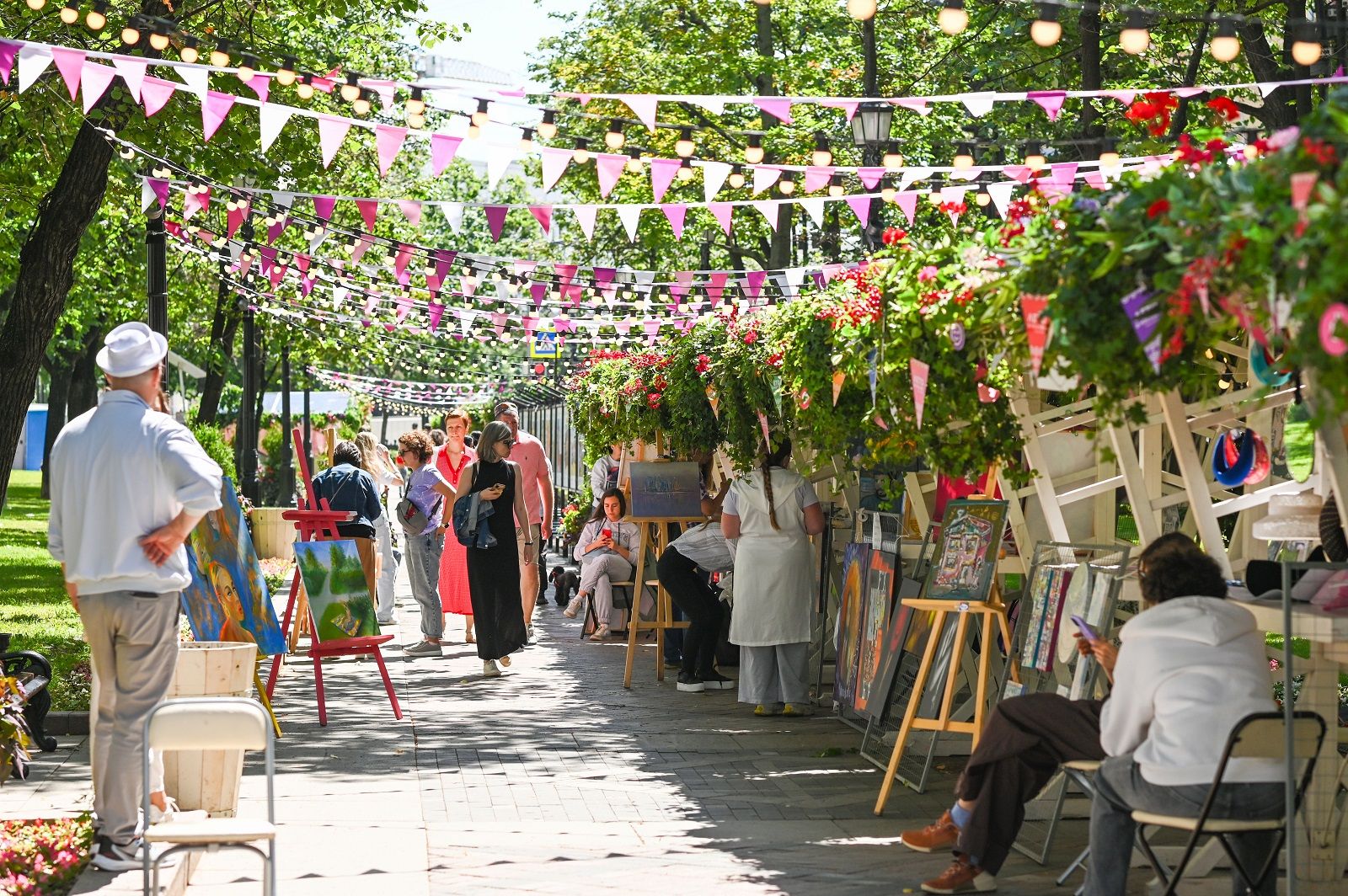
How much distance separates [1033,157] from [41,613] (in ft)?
37.0

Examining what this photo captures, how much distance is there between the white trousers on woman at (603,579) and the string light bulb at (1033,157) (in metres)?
6.79

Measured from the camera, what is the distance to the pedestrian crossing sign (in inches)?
960

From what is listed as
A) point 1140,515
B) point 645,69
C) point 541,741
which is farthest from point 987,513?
point 645,69

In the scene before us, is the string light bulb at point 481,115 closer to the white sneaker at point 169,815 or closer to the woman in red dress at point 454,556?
the white sneaker at point 169,815

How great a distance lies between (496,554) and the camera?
12.4 m

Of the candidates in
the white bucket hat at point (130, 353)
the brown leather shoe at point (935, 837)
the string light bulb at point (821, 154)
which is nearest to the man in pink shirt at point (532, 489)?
the string light bulb at point (821, 154)

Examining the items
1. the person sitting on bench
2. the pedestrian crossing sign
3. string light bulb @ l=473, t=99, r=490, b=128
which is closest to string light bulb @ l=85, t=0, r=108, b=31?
string light bulb @ l=473, t=99, r=490, b=128

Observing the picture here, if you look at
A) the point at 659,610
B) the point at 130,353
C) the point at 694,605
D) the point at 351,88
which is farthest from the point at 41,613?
the point at 130,353

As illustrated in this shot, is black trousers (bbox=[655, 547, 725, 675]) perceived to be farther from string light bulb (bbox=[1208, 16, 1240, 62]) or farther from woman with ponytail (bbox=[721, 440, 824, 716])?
string light bulb (bbox=[1208, 16, 1240, 62])

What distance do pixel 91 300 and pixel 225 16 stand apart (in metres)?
16.0

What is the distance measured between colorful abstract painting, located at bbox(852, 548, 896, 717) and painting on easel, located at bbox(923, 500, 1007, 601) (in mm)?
998

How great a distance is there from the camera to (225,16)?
15375 mm

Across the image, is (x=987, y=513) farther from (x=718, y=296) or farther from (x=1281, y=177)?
(x=718, y=296)

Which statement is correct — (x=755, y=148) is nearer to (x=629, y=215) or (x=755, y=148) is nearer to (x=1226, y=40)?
(x=629, y=215)
